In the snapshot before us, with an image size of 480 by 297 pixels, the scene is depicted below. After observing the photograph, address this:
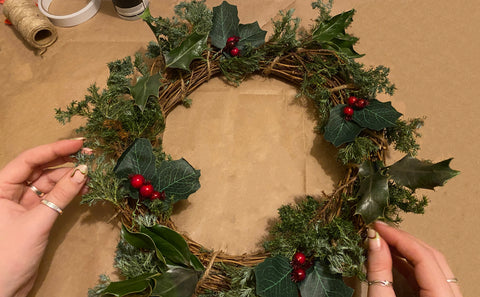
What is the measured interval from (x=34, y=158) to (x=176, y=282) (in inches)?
21.6

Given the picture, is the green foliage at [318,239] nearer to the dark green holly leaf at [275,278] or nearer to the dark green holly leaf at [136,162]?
the dark green holly leaf at [275,278]

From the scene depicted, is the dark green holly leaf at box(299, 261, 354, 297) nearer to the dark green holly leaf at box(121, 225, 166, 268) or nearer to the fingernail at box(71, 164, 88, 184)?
the dark green holly leaf at box(121, 225, 166, 268)

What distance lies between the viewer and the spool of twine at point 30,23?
1349 millimetres

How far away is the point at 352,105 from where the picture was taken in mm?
1066

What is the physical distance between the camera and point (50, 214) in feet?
3.06

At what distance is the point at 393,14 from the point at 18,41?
1.58 meters

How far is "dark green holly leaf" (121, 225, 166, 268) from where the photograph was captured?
874 millimetres

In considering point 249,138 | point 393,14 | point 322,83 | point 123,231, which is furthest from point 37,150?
point 393,14

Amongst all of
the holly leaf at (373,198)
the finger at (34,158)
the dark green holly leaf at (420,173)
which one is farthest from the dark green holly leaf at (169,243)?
the dark green holly leaf at (420,173)

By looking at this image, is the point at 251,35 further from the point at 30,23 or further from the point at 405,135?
the point at 30,23

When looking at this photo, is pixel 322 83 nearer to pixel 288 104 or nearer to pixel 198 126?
pixel 288 104

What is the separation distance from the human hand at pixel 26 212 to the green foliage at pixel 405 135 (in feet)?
2.97

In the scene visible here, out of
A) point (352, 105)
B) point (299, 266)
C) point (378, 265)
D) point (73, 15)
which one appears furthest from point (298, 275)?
point (73, 15)

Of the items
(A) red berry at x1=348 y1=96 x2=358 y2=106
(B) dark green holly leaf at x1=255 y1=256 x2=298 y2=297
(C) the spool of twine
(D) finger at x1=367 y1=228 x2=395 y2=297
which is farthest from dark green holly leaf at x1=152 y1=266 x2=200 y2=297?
(C) the spool of twine
